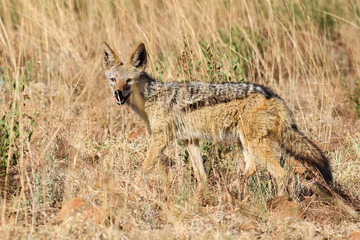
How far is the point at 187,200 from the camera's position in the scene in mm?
4770

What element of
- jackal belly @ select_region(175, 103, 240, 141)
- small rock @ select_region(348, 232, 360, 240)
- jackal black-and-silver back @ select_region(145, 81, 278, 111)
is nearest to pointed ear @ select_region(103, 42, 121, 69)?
jackal black-and-silver back @ select_region(145, 81, 278, 111)

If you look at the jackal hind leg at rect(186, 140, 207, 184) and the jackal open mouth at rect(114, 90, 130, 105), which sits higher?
the jackal open mouth at rect(114, 90, 130, 105)

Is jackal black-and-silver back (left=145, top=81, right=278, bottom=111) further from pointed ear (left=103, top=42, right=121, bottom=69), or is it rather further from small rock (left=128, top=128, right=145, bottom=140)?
small rock (left=128, top=128, right=145, bottom=140)

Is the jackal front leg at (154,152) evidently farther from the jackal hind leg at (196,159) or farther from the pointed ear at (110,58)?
the pointed ear at (110,58)

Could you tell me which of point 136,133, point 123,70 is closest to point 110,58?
point 123,70

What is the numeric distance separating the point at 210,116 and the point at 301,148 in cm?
104

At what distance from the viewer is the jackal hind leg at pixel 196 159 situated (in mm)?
5211

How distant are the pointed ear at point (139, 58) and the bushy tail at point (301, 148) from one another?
190 centimetres

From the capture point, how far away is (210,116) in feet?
18.1

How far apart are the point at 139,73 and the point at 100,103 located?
5.14 feet

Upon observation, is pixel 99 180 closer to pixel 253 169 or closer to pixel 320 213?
pixel 253 169

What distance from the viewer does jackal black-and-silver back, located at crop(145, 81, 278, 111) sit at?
5.47 metres

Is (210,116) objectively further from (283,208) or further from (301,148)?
(283,208)

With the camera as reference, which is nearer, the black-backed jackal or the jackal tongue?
the black-backed jackal
